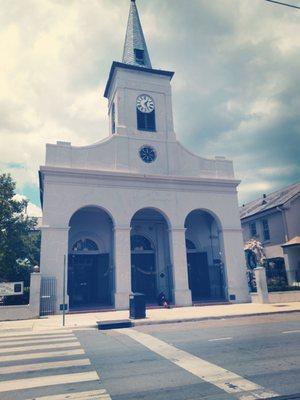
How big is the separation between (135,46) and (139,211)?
14.6 metres

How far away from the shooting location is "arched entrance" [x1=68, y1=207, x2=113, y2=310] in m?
A: 24.1

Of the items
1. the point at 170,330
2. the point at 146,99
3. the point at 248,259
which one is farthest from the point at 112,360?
the point at 248,259

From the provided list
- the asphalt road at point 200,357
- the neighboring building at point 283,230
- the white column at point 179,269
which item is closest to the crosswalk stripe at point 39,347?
the asphalt road at point 200,357

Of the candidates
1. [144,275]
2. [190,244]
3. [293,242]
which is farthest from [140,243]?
[293,242]

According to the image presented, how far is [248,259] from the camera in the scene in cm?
3150

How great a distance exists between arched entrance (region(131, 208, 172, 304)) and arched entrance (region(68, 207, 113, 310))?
2.08 metres

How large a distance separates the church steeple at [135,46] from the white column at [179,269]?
14.6m

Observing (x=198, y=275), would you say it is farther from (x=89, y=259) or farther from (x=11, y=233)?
(x=11, y=233)

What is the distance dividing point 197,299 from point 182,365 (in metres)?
18.1

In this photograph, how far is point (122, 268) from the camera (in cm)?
2147

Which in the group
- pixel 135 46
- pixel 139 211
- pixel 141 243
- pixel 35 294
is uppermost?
pixel 135 46

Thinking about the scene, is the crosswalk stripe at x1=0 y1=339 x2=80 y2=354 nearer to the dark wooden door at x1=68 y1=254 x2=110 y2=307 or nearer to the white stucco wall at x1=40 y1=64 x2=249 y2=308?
the white stucco wall at x1=40 y1=64 x2=249 y2=308

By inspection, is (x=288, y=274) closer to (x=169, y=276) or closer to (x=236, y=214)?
(x=236, y=214)

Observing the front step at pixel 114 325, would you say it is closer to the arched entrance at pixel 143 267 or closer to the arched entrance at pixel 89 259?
the arched entrance at pixel 89 259
